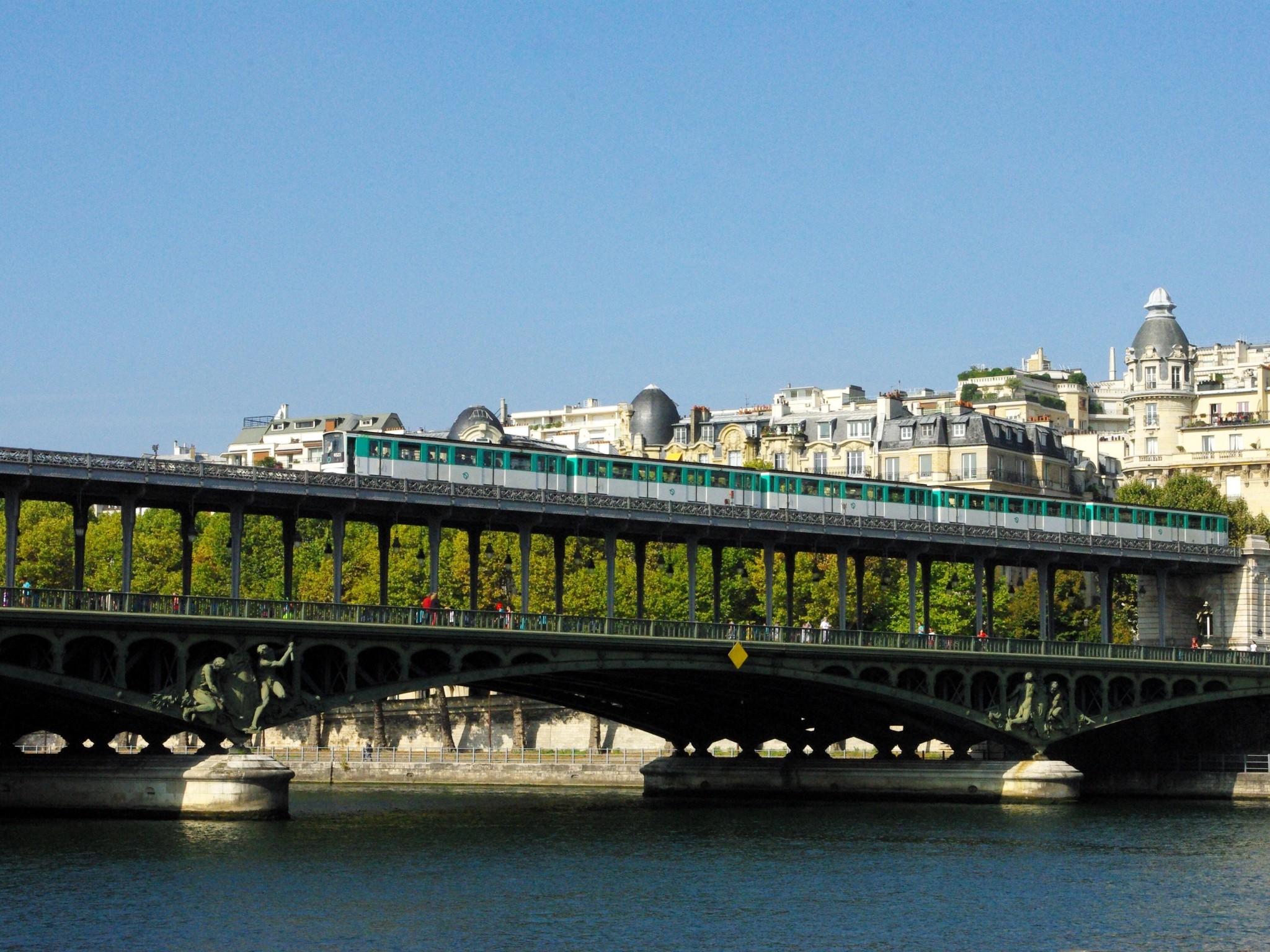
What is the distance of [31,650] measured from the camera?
77250 mm

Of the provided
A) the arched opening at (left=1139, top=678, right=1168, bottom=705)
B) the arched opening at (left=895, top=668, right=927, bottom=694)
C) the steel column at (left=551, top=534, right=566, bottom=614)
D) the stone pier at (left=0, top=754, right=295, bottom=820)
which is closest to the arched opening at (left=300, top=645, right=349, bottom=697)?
the stone pier at (left=0, top=754, right=295, bottom=820)

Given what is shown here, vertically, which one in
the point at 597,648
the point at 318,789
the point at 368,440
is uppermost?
the point at 368,440

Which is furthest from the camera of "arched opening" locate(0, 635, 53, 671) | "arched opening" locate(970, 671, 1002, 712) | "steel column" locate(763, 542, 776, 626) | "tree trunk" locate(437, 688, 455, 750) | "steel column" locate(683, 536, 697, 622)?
"tree trunk" locate(437, 688, 455, 750)

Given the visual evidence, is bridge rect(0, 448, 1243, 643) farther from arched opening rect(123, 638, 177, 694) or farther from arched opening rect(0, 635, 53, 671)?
arched opening rect(123, 638, 177, 694)

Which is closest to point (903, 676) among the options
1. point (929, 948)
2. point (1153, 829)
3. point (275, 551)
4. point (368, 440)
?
point (1153, 829)

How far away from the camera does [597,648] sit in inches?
3482

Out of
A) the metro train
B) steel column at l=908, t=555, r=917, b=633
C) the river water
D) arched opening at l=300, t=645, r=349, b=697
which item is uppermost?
the metro train

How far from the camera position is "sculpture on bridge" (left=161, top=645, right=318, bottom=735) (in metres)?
79.1

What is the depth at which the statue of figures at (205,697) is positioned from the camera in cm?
7900

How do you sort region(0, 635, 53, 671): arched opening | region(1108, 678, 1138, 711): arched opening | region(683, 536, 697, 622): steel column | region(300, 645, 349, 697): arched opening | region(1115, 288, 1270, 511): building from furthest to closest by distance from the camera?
1. region(1115, 288, 1270, 511): building
2. region(1108, 678, 1138, 711): arched opening
3. region(683, 536, 697, 622): steel column
4. region(300, 645, 349, 697): arched opening
5. region(0, 635, 53, 671): arched opening

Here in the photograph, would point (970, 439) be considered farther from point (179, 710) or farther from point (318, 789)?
point (179, 710)

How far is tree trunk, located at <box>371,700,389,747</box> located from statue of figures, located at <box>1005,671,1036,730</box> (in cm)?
4380

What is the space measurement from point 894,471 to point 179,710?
10687cm

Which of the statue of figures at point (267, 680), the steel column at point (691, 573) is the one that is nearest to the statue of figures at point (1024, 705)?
the steel column at point (691, 573)
